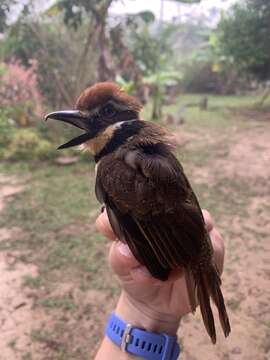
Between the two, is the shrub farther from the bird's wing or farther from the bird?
the bird's wing

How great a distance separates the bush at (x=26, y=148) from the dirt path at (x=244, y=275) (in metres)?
2.44

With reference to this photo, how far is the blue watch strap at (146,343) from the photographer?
1.33m

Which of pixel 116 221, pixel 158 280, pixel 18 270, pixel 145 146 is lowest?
pixel 18 270

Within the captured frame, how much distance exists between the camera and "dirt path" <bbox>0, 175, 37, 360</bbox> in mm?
2510

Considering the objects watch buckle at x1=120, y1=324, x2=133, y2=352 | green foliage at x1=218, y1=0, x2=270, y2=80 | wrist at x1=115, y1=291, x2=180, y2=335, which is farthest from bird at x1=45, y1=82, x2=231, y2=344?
green foliage at x1=218, y1=0, x2=270, y2=80

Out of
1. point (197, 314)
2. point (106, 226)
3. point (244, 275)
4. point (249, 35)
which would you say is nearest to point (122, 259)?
point (106, 226)

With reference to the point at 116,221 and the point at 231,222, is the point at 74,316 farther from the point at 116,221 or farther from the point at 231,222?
the point at 231,222

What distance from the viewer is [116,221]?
1.44m

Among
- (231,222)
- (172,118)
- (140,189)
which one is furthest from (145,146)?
(172,118)

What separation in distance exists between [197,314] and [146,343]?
1541 millimetres

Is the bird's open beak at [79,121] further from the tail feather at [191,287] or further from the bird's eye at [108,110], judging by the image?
the tail feather at [191,287]

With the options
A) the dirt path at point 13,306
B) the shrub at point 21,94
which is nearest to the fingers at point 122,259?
the dirt path at point 13,306

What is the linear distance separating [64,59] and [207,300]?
243 inches

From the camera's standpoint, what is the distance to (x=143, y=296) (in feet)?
4.94
